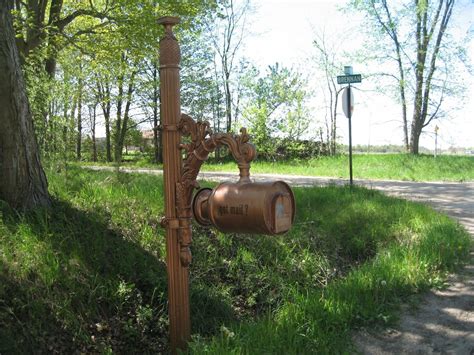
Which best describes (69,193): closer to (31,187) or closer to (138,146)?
(31,187)

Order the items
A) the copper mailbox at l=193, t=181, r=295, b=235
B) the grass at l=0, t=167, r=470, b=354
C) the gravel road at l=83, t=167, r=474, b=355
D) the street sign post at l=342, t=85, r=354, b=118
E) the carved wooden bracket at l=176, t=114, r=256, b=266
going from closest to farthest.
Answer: the copper mailbox at l=193, t=181, r=295, b=235, the carved wooden bracket at l=176, t=114, r=256, b=266, the gravel road at l=83, t=167, r=474, b=355, the grass at l=0, t=167, r=470, b=354, the street sign post at l=342, t=85, r=354, b=118

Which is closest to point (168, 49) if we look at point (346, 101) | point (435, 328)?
point (435, 328)

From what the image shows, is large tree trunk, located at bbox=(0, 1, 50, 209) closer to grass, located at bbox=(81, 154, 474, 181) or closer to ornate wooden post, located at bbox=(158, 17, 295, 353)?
ornate wooden post, located at bbox=(158, 17, 295, 353)

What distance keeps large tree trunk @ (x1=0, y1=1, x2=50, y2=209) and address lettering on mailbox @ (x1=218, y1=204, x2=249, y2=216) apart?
9.31ft

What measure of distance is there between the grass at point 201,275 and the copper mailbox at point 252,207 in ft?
2.30

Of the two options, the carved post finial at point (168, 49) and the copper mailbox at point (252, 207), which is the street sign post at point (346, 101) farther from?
the copper mailbox at point (252, 207)

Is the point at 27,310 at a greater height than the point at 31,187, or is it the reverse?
the point at 31,187

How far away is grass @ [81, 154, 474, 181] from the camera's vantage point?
53.1ft

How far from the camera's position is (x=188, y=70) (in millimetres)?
27000

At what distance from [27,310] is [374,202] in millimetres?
5729

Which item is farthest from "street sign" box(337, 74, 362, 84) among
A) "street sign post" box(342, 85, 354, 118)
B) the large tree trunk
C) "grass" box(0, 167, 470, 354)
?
the large tree trunk

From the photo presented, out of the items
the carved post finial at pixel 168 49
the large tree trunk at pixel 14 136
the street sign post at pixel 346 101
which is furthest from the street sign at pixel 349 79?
the carved post finial at pixel 168 49

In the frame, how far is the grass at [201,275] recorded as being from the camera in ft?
10.3

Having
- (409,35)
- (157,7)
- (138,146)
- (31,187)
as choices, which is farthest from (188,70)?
(31,187)
